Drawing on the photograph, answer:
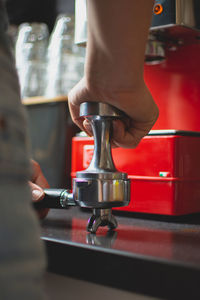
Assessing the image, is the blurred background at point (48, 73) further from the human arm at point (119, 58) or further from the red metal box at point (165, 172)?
the human arm at point (119, 58)

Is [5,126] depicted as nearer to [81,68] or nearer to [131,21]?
[131,21]

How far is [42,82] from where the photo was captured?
1.43 metres

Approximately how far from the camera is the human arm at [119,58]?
41 centimetres

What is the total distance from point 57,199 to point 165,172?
0.20 meters

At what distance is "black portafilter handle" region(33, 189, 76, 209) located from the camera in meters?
0.63

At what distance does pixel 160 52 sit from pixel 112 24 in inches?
15.5

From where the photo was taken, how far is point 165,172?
27.7 inches

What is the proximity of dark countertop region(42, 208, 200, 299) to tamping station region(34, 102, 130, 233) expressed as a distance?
45mm

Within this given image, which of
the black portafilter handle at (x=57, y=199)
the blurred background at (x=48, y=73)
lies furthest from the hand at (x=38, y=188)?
the blurred background at (x=48, y=73)

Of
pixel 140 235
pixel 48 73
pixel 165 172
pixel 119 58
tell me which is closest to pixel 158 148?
pixel 165 172

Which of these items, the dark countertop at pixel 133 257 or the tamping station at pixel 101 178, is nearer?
the dark countertop at pixel 133 257

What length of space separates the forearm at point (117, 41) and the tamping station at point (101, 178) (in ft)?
0.16

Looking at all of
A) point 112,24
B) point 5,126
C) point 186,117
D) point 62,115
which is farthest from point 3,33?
point 62,115

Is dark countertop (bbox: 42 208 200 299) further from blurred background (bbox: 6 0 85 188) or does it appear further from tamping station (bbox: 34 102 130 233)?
blurred background (bbox: 6 0 85 188)
